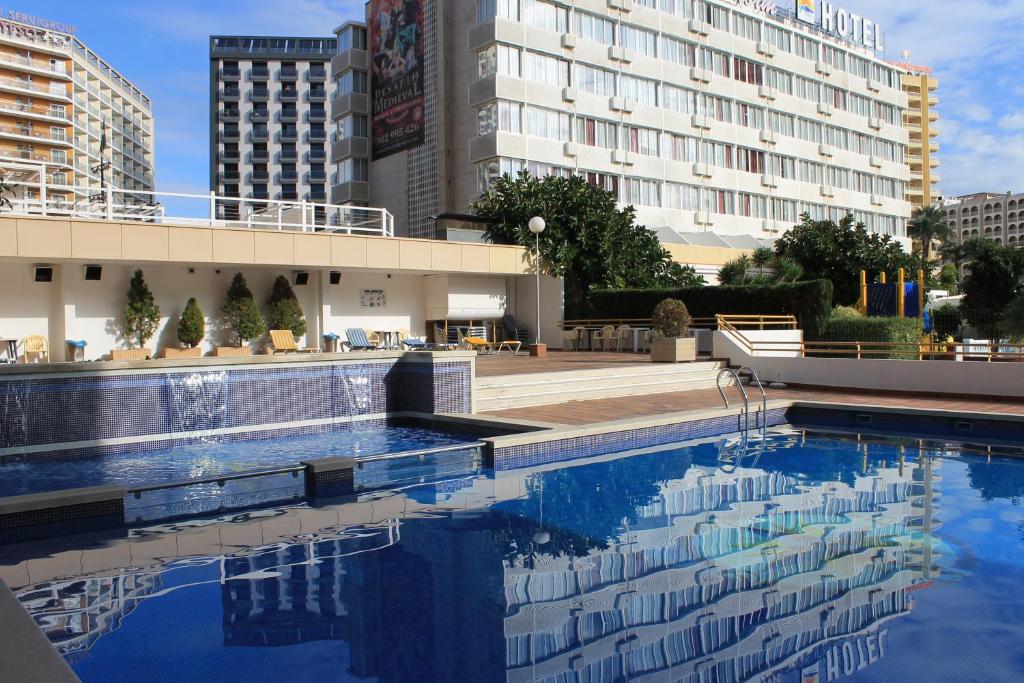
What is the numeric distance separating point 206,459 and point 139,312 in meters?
10.2

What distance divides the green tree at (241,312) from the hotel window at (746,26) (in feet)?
118

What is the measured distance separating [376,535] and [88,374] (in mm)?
6707

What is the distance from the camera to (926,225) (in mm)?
90062

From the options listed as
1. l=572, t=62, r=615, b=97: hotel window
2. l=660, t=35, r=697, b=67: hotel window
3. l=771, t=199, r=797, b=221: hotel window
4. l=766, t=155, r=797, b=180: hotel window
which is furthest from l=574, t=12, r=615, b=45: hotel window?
l=771, t=199, r=797, b=221: hotel window

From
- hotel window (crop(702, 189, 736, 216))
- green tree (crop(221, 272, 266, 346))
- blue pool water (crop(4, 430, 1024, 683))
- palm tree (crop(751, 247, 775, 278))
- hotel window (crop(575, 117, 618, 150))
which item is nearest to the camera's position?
blue pool water (crop(4, 430, 1024, 683))

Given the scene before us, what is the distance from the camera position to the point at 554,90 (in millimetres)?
37375

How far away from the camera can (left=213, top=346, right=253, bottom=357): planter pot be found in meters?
20.6

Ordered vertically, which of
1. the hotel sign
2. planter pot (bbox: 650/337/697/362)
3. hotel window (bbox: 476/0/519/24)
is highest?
the hotel sign

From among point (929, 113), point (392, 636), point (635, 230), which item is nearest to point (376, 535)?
point (392, 636)

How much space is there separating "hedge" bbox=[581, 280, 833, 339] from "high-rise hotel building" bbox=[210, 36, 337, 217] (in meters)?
68.5

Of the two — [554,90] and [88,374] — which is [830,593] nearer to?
[88,374]

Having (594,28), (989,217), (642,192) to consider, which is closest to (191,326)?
(642,192)

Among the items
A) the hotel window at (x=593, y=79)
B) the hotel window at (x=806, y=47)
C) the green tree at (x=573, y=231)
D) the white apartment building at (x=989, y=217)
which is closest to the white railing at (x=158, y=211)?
the green tree at (x=573, y=231)

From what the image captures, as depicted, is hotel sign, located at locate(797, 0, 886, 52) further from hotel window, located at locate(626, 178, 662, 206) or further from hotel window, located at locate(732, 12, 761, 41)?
hotel window, located at locate(626, 178, 662, 206)
